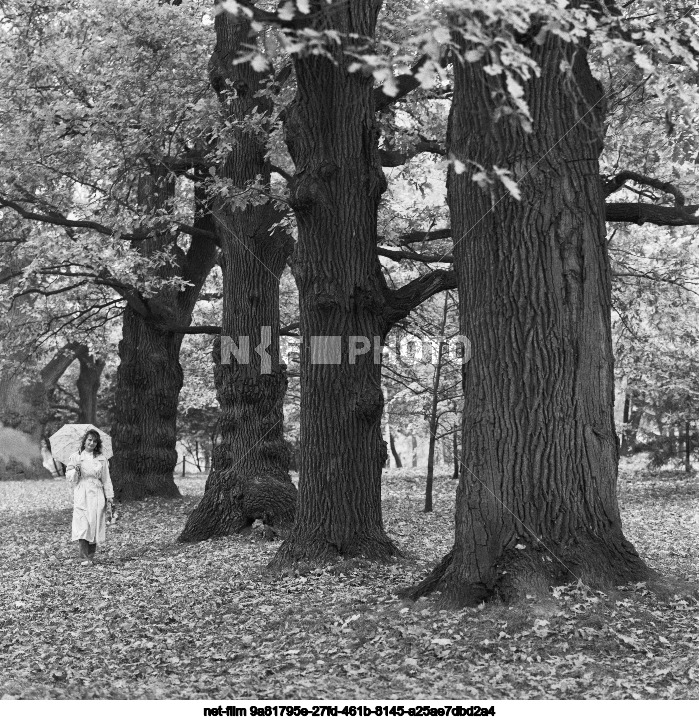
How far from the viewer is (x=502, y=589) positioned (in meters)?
7.17

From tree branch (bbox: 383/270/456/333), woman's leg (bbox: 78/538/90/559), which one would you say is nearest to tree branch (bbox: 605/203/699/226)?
tree branch (bbox: 383/270/456/333)

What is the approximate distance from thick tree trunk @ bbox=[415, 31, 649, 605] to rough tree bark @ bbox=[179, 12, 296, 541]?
20.6ft

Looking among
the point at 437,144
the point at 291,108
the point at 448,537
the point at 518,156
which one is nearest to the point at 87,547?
the point at 448,537

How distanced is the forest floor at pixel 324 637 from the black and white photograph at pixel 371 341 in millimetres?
34

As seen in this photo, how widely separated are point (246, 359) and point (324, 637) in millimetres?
6813

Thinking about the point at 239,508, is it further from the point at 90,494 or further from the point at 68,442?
the point at 68,442

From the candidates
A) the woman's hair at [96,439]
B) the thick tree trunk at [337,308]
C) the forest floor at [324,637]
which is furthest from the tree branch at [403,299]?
the woman's hair at [96,439]

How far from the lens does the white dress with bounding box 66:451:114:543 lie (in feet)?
40.5

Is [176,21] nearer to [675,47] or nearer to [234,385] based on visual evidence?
[234,385]

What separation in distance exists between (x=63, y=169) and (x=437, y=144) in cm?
634

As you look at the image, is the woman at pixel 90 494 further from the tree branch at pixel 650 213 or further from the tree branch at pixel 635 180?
the tree branch at pixel 635 180

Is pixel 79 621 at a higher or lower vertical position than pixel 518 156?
lower

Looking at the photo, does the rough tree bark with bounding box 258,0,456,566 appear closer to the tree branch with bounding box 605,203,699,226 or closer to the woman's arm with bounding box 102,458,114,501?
the tree branch with bounding box 605,203,699,226

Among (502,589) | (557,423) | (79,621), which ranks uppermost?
(557,423)
